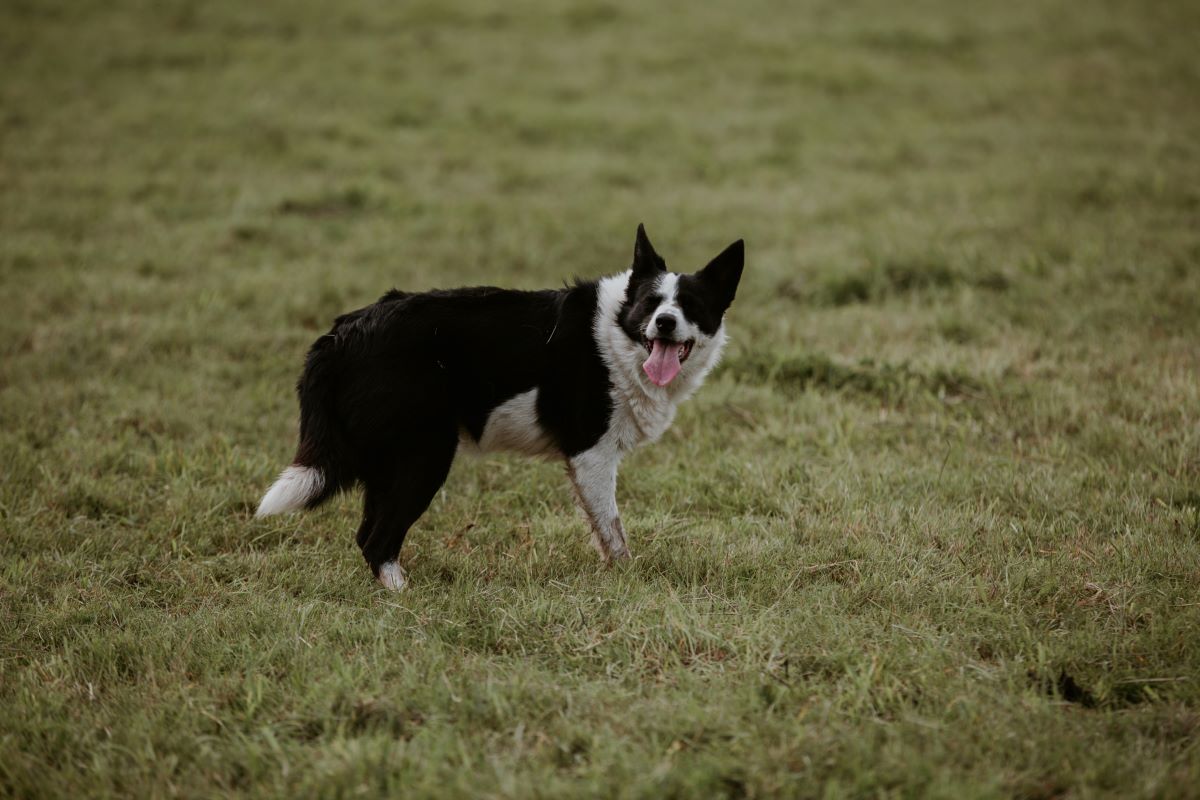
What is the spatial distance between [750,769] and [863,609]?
3.97 ft

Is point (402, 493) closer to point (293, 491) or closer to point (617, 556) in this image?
point (293, 491)

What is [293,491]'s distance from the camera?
3.78 m

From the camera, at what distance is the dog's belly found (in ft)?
13.7

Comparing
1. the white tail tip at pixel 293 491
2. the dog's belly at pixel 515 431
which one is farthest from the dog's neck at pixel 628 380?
the white tail tip at pixel 293 491

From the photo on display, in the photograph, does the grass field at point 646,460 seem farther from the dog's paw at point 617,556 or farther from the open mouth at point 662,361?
the open mouth at point 662,361

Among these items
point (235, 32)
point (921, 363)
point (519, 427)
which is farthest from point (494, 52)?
point (519, 427)

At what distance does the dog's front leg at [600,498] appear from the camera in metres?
4.24

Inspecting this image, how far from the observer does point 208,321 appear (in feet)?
23.2

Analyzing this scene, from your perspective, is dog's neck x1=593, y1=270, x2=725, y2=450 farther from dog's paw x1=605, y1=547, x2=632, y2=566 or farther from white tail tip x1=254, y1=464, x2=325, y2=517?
white tail tip x1=254, y1=464, x2=325, y2=517

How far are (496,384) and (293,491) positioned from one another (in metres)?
0.95

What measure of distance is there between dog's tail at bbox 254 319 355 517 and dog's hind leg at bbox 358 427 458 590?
0.57 ft

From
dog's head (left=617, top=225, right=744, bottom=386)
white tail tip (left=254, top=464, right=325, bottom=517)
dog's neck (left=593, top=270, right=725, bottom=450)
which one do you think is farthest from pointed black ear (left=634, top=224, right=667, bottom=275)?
white tail tip (left=254, top=464, right=325, bottom=517)

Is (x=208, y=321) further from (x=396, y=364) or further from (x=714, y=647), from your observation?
(x=714, y=647)

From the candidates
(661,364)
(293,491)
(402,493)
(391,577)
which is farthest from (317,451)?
(661,364)
